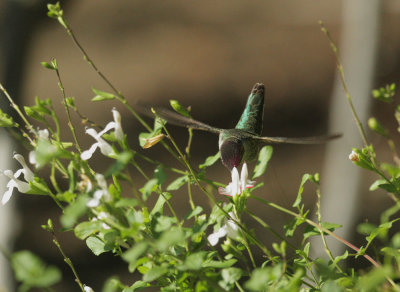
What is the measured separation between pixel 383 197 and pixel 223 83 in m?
1.82

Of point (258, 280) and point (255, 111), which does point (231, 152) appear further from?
point (258, 280)

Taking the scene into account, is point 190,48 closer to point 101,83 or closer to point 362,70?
point 101,83

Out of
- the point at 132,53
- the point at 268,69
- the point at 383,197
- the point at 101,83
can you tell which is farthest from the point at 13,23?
the point at 383,197

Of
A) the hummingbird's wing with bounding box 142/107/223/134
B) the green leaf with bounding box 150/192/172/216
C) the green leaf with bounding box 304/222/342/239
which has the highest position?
the hummingbird's wing with bounding box 142/107/223/134

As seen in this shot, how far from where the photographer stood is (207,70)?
539 centimetres

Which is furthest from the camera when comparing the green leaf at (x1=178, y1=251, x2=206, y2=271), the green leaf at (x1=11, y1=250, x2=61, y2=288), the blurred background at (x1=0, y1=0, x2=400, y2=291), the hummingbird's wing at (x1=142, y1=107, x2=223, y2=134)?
the blurred background at (x1=0, y1=0, x2=400, y2=291)

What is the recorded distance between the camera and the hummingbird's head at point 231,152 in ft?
3.03

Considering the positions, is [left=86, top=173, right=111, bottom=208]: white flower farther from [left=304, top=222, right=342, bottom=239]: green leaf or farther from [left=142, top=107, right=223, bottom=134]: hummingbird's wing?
[left=304, top=222, right=342, bottom=239]: green leaf

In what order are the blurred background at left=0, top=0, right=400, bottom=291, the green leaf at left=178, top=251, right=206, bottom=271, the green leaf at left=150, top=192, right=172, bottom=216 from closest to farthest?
the green leaf at left=178, top=251, right=206, bottom=271
the green leaf at left=150, top=192, right=172, bottom=216
the blurred background at left=0, top=0, right=400, bottom=291

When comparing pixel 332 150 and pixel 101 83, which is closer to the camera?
pixel 332 150

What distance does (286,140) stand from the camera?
0.80 metres

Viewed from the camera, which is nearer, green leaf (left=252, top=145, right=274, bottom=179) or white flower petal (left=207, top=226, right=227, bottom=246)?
white flower petal (left=207, top=226, right=227, bottom=246)

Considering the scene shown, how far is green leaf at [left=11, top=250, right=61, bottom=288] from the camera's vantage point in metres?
0.47

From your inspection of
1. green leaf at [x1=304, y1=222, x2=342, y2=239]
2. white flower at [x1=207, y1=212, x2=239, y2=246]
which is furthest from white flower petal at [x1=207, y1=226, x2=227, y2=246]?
green leaf at [x1=304, y1=222, x2=342, y2=239]
